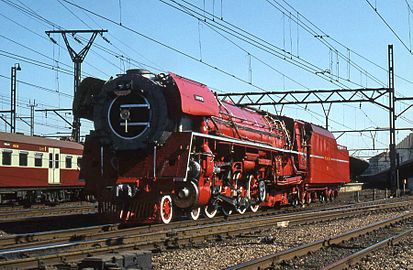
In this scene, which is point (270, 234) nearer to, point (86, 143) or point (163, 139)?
point (163, 139)

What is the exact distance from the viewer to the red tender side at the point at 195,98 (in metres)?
14.9

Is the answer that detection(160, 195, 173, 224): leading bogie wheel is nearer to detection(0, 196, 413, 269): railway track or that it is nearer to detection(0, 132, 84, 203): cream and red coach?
detection(0, 196, 413, 269): railway track

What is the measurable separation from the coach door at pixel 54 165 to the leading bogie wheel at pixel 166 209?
14741mm

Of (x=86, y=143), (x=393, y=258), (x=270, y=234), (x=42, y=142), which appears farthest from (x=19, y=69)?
(x=393, y=258)

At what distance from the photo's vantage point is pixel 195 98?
15508mm

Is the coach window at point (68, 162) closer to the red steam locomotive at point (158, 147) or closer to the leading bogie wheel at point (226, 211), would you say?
the leading bogie wheel at point (226, 211)

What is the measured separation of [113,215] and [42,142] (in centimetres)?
1486

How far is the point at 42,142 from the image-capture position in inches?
1096

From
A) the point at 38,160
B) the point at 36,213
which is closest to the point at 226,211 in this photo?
the point at 36,213

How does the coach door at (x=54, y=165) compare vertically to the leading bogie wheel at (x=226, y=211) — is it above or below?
above

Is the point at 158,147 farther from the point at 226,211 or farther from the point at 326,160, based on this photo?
the point at 326,160

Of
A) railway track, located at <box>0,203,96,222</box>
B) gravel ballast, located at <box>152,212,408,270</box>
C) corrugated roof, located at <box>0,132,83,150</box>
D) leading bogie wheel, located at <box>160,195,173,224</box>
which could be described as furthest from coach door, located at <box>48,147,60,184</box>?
gravel ballast, located at <box>152,212,408,270</box>

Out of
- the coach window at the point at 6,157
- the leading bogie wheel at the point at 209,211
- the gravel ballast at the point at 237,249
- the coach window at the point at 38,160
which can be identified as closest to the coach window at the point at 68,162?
the coach window at the point at 38,160

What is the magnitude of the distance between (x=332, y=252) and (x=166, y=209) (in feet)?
17.2
